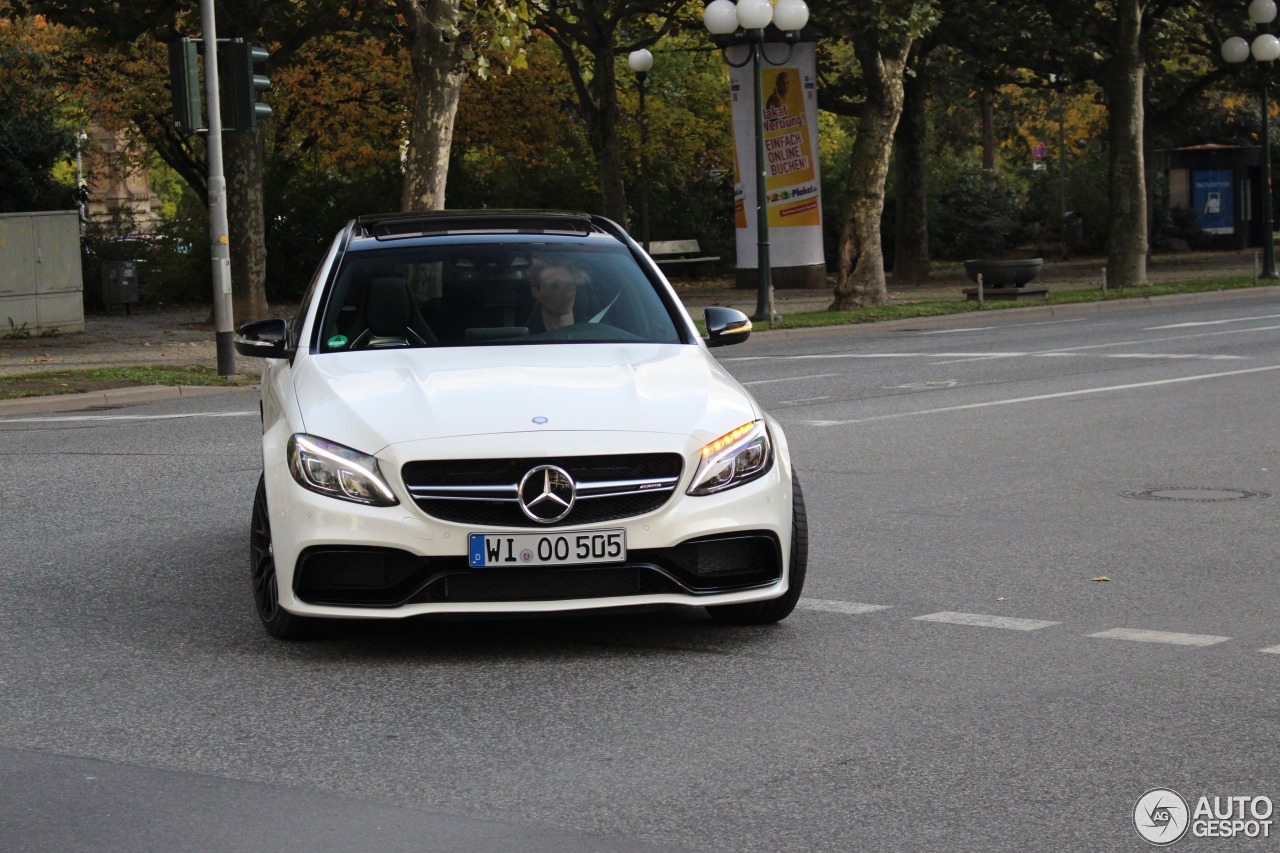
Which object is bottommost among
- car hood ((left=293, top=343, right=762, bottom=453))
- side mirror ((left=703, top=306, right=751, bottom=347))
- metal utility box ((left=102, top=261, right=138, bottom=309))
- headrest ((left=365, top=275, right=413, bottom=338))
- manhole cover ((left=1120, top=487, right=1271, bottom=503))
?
manhole cover ((left=1120, top=487, right=1271, bottom=503))

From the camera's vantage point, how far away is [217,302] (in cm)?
1977

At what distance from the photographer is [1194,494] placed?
10227 mm

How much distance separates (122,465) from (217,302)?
7564 mm

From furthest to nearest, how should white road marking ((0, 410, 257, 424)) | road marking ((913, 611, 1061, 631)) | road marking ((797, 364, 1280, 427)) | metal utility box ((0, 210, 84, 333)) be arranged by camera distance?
metal utility box ((0, 210, 84, 333))
white road marking ((0, 410, 257, 424))
road marking ((797, 364, 1280, 427))
road marking ((913, 611, 1061, 631))

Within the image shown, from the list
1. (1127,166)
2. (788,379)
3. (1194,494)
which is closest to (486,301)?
(1194,494)

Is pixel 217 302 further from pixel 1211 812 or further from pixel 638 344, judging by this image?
pixel 1211 812

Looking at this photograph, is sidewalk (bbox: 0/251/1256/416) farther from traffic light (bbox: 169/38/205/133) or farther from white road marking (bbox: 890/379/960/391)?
white road marking (bbox: 890/379/960/391)

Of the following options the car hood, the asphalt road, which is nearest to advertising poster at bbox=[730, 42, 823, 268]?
the asphalt road

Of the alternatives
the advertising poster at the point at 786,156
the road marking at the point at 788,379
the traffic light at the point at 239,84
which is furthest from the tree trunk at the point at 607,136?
the road marking at the point at 788,379

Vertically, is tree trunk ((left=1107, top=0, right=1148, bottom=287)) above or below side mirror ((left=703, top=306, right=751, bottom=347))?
above

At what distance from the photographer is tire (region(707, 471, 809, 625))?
6824mm

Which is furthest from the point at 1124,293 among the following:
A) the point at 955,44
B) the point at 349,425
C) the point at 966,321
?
the point at 349,425

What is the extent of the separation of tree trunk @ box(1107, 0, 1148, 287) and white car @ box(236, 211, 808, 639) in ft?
90.6

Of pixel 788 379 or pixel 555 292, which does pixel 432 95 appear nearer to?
pixel 788 379
